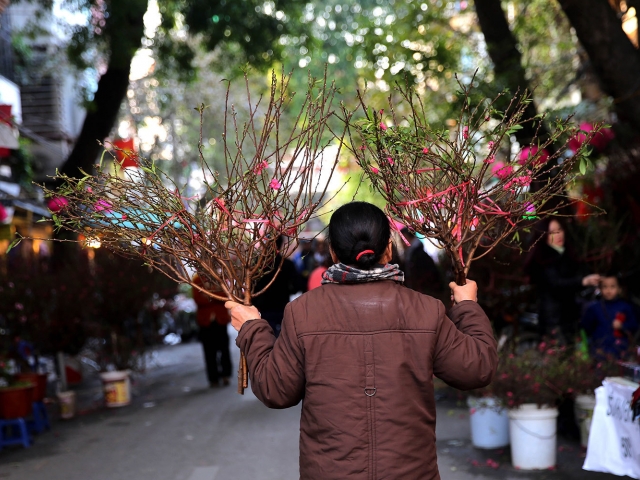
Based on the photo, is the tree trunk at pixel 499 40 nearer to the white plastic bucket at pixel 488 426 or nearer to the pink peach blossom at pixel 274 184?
the white plastic bucket at pixel 488 426

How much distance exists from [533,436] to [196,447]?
132 inches

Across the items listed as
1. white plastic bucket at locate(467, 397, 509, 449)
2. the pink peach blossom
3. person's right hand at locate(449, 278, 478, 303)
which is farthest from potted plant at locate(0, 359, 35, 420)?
person's right hand at locate(449, 278, 478, 303)

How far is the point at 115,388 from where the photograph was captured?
10.5 metres

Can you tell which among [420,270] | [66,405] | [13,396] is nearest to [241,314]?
[13,396]

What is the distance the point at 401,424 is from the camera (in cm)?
274

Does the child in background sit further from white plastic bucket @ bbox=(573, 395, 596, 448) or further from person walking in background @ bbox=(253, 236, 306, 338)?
person walking in background @ bbox=(253, 236, 306, 338)

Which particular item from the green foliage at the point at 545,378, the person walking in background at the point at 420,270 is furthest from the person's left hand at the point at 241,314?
the person walking in background at the point at 420,270

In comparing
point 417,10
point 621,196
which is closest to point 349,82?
point 417,10

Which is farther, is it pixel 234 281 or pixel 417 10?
pixel 417 10

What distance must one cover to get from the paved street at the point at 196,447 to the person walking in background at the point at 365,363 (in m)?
3.62

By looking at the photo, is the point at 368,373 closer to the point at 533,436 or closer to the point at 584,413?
the point at 533,436

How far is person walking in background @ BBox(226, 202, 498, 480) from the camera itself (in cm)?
273

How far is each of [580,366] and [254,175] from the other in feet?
12.5

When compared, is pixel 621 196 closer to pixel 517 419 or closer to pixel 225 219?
pixel 517 419
